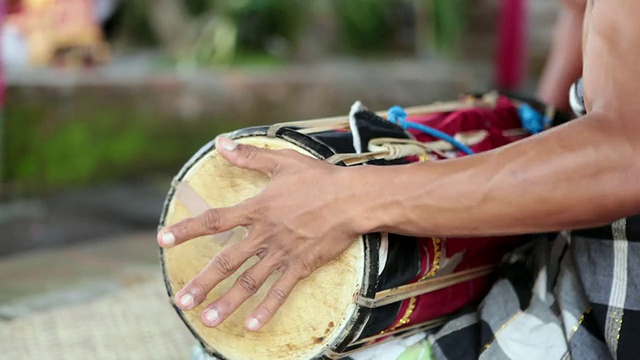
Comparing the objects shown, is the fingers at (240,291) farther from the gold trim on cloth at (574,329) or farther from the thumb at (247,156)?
the gold trim on cloth at (574,329)

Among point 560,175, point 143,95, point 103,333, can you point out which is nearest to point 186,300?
point 560,175

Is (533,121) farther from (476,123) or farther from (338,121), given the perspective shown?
(338,121)

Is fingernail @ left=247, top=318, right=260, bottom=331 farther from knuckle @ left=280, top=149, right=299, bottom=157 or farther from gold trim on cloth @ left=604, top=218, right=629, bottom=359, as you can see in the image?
gold trim on cloth @ left=604, top=218, right=629, bottom=359

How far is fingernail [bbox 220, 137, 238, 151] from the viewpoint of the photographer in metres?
0.88

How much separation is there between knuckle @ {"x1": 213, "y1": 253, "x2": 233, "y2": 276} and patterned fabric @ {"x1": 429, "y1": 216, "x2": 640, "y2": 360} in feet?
0.98

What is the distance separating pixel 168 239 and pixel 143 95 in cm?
282

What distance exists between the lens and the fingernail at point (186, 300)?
0.82 metres

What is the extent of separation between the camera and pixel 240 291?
2.73ft

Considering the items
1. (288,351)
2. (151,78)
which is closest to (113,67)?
(151,78)

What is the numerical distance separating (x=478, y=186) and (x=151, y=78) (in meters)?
3.01

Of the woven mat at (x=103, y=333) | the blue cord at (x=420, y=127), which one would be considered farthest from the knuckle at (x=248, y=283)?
the woven mat at (x=103, y=333)

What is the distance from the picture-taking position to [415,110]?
46.8 inches

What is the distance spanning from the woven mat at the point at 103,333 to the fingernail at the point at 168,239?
2.48ft

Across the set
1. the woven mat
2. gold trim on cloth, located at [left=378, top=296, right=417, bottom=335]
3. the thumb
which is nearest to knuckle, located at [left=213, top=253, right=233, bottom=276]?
the thumb
